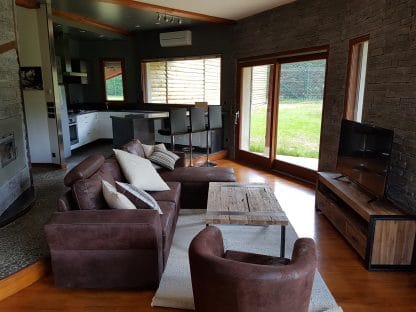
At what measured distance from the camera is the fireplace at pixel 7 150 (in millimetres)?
3412

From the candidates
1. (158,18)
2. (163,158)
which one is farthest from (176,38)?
(163,158)

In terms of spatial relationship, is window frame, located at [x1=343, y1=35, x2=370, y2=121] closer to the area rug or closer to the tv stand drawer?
the tv stand drawer

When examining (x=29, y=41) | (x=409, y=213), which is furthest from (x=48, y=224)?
(x=29, y=41)

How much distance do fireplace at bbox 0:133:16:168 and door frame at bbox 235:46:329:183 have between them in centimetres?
408

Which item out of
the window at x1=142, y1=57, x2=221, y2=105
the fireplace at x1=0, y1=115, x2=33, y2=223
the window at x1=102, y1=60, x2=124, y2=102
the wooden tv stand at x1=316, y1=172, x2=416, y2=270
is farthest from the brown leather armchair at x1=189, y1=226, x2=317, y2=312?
the window at x1=102, y1=60, x2=124, y2=102

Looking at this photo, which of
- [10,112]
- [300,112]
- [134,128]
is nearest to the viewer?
[10,112]

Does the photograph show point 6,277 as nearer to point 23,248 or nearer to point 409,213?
point 23,248

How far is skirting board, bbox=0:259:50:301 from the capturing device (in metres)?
2.37

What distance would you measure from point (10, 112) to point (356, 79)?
419cm

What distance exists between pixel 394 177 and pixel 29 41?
5.32 metres

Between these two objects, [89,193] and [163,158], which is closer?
[89,193]

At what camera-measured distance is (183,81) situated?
7352 mm

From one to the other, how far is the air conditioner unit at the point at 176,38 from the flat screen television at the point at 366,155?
4.20 meters

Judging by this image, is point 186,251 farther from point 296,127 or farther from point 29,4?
point 29,4
